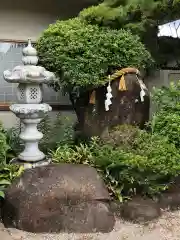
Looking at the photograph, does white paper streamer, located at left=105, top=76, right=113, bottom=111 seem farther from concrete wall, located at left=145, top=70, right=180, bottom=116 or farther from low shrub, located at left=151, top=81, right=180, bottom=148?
concrete wall, located at left=145, top=70, right=180, bottom=116

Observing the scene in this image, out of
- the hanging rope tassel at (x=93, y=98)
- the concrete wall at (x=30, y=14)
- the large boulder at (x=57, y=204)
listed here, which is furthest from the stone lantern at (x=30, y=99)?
the concrete wall at (x=30, y=14)

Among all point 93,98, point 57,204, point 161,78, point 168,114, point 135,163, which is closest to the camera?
point 57,204

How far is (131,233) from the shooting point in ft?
15.7

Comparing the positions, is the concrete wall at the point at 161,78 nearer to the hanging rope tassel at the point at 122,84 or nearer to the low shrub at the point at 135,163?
the hanging rope tassel at the point at 122,84

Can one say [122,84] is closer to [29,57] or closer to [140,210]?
[29,57]

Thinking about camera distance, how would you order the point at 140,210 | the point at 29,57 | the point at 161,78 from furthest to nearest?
the point at 161,78 → the point at 29,57 → the point at 140,210

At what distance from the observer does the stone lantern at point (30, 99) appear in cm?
544

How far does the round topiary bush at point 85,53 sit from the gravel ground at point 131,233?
2366 mm

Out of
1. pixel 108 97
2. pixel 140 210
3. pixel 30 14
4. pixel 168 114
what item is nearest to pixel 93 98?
pixel 108 97

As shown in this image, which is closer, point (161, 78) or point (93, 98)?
point (93, 98)

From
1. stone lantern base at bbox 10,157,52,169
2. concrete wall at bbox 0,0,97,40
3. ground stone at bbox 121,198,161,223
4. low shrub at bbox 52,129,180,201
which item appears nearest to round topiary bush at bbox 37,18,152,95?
low shrub at bbox 52,129,180,201

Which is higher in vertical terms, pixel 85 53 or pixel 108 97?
pixel 85 53

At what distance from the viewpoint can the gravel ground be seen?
4.59 m

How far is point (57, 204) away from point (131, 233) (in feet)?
3.51
